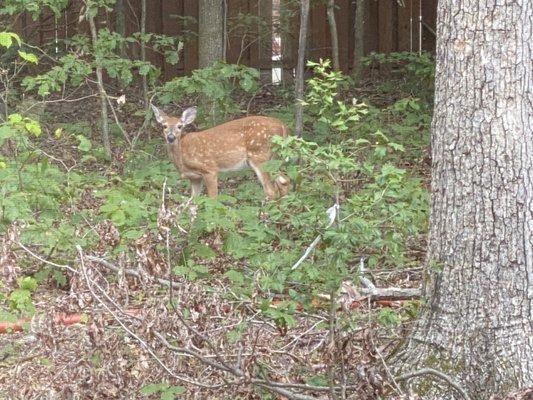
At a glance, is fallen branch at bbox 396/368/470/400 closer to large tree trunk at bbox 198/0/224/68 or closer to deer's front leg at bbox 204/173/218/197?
deer's front leg at bbox 204/173/218/197

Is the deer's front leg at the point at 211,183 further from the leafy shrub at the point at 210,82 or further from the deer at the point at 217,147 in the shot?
the leafy shrub at the point at 210,82

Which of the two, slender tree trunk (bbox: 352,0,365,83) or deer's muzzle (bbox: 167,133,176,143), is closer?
deer's muzzle (bbox: 167,133,176,143)

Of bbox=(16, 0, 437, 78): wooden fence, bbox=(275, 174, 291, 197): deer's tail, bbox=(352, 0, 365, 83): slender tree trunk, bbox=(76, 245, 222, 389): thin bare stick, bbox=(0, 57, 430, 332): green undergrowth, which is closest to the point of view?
bbox=(76, 245, 222, 389): thin bare stick

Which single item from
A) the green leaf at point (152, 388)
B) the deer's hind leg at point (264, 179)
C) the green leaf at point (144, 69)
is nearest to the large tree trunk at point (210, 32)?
the deer's hind leg at point (264, 179)

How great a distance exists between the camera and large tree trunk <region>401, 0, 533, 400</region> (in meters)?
5.32

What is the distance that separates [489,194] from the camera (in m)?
5.33

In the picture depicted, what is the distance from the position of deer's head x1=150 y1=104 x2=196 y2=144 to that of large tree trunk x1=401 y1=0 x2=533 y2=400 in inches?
282

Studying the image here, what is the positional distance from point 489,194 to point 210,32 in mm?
9376

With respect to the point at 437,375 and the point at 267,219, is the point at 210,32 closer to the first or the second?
the point at 267,219

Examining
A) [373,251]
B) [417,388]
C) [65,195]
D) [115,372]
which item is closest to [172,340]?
[115,372]

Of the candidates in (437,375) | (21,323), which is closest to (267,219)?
(21,323)

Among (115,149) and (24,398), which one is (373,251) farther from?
(115,149)

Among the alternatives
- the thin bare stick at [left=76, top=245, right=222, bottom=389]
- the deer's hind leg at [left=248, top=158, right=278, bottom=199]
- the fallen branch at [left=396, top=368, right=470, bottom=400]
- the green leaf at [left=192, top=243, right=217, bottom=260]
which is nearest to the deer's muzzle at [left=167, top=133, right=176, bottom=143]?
the deer's hind leg at [left=248, top=158, right=278, bottom=199]

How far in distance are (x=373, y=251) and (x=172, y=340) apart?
2699 mm
